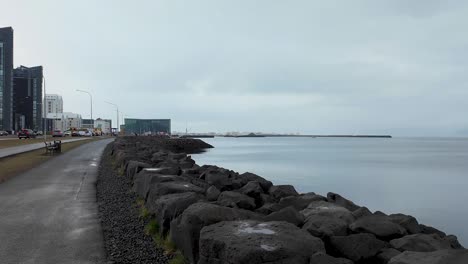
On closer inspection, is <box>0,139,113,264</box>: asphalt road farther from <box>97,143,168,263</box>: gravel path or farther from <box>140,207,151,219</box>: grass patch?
<box>140,207,151,219</box>: grass patch

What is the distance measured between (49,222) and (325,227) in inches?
215

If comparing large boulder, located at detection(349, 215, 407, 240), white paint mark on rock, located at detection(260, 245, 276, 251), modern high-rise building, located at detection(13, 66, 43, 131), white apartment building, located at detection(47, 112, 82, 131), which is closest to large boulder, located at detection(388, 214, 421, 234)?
large boulder, located at detection(349, 215, 407, 240)

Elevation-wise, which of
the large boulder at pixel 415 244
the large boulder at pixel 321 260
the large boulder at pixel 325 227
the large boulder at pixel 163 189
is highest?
the large boulder at pixel 163 189

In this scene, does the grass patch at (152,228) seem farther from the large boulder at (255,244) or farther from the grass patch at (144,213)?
the large boulder at (255,244)

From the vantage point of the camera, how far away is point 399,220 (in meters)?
10.8

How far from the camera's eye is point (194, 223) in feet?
21.1

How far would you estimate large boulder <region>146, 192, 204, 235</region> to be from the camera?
7.79 m

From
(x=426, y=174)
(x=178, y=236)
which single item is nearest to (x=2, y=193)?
(x=178, y=236)

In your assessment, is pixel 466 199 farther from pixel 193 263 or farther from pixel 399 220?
pixel 193 263

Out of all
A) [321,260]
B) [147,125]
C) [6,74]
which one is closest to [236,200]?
[321,260]

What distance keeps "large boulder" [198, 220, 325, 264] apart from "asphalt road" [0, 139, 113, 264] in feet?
6.30

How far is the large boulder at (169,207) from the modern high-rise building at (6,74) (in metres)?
123

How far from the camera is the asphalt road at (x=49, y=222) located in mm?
6711

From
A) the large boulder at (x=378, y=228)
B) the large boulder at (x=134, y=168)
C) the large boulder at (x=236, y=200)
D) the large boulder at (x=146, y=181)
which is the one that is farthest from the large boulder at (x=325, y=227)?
the large boulder at (x=134, y=168)
